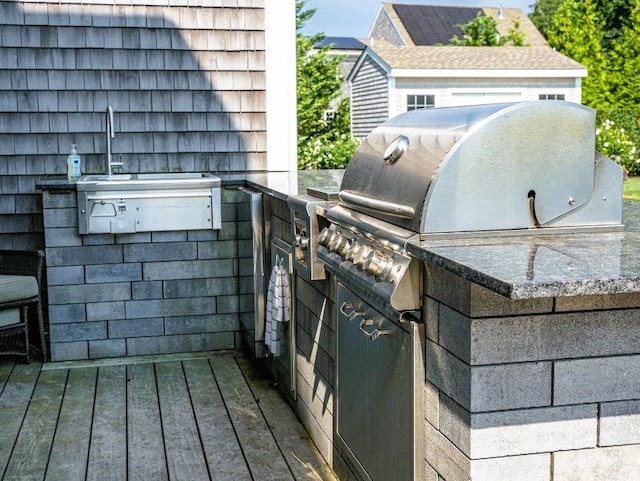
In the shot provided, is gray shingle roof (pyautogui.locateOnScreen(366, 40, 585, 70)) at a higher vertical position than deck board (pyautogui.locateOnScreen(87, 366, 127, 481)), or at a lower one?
higher

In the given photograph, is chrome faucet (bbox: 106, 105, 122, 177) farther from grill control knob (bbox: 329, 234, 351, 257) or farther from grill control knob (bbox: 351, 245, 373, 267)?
grill control knob (bbox: 351, 245, 373, 267)

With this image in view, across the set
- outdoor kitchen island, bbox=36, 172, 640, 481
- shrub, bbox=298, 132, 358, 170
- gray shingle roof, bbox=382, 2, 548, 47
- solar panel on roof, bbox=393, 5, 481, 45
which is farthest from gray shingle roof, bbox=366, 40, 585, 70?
outdoor kitchen island, bbox=36, 172, 640, 481

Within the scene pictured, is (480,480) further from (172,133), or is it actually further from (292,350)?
(172,133)

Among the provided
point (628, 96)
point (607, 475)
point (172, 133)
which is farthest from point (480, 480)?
point (628, 96)

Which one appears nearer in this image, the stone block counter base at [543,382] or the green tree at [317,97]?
the stone block counter base at [543,382]

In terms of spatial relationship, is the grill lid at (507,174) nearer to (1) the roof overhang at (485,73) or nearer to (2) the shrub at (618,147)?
(2) the shrub at (618,147)

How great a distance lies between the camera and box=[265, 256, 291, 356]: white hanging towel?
3.65 metres

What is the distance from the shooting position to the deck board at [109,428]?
10.4ft

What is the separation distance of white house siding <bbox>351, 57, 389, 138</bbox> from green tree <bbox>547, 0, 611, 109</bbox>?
16.0 ft

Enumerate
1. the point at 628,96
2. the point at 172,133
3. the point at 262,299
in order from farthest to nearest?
the point at 628,96, the point at 172,133, the point at 262,299

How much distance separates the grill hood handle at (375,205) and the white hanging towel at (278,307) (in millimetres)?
968

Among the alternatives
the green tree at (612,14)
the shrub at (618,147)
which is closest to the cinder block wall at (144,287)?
the shrub at (618,147)

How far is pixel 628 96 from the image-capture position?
20.5 m

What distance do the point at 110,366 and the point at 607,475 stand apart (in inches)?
132
